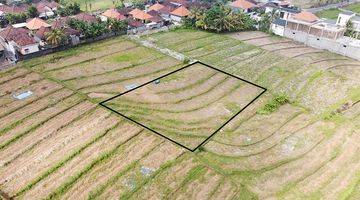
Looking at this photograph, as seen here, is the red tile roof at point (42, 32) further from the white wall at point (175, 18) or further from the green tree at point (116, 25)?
the white wall at point (175, 18)

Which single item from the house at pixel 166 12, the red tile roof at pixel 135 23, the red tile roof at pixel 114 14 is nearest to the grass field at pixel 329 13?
the house at pixel 166 12

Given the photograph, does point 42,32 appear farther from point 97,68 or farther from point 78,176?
point 78,176

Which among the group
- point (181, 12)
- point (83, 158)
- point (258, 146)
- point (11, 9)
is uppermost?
point (181, 12)

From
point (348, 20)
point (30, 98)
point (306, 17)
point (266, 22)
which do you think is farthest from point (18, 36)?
point (348, 20)

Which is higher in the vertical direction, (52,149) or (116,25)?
(116,25)

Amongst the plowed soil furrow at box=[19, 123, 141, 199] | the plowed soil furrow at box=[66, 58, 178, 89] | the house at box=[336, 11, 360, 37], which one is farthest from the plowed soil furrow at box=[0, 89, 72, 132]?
the house at box=[336, 11, 360, 37]

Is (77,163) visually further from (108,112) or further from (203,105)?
(203,105)
